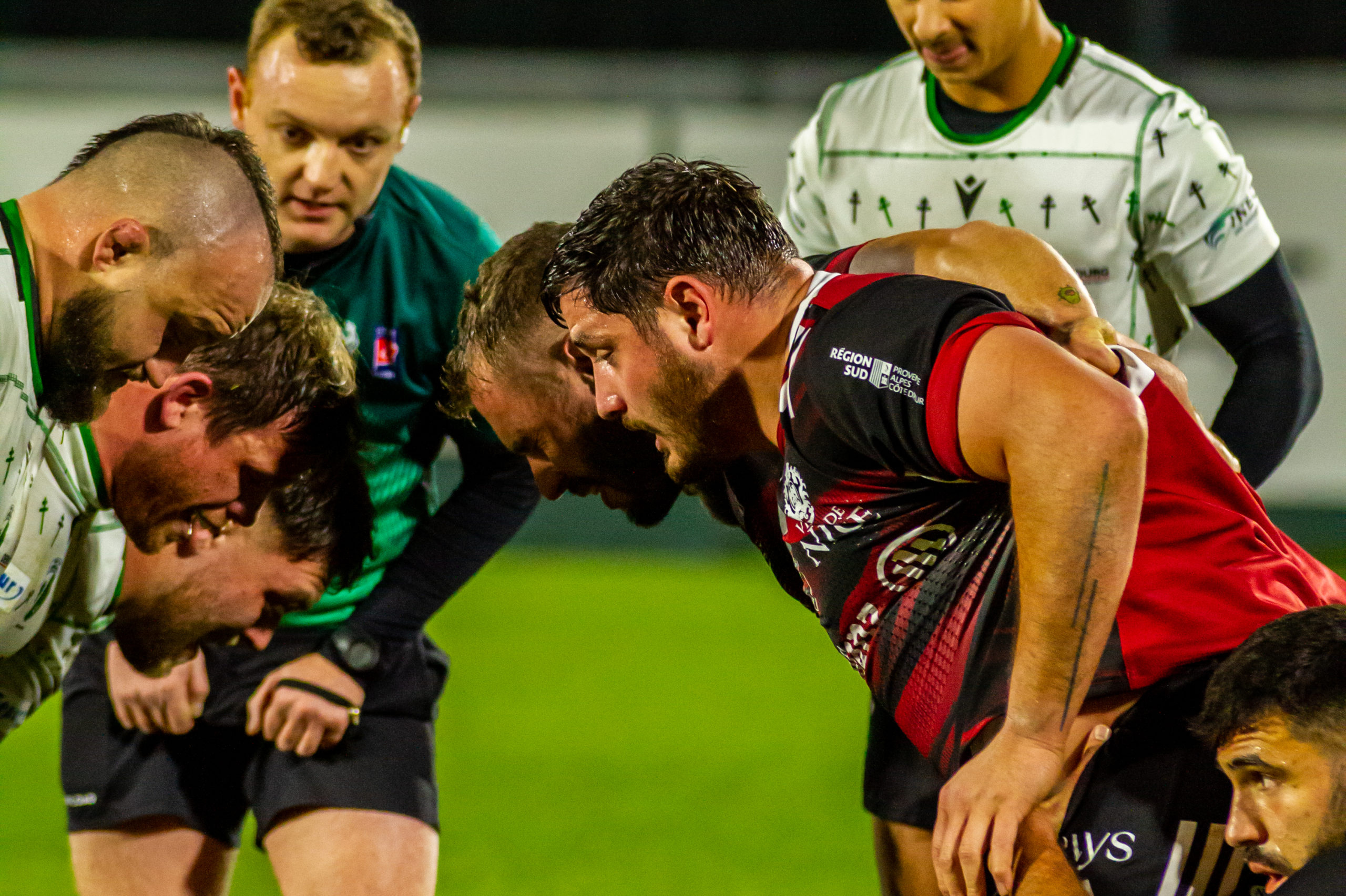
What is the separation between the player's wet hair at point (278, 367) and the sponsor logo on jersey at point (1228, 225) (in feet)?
5.55

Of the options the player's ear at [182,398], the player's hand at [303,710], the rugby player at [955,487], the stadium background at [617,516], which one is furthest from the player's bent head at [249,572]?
the stadium background at [617,516]

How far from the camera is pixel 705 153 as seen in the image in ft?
28.6

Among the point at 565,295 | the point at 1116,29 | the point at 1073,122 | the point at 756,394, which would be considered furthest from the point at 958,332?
the point at 1116,29

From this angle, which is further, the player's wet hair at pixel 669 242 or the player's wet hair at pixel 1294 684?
the player's wet hair at pixel 669 242

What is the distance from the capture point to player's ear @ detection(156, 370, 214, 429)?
251 cm

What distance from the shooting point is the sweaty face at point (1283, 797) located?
5.49 feet

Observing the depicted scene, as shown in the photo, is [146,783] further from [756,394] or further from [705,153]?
[705,153]

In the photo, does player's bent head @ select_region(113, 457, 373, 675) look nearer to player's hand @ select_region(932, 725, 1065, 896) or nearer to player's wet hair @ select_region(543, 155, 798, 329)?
player's wet hair @ select_region(543, 155, 798, 329)

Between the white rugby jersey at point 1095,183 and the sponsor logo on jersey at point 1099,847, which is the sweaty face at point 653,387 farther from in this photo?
the white rugby jersey at point 1095,183

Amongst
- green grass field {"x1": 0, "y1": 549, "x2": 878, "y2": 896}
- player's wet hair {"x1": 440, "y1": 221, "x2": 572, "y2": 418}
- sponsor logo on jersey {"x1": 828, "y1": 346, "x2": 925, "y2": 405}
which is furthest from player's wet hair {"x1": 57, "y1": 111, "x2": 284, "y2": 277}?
green grass field {"x1": 0, "y1": 549, "x2": 878, "y2": 896}

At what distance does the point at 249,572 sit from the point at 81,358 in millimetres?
861

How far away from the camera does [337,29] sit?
2.71 m

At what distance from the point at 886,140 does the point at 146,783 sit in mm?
2051

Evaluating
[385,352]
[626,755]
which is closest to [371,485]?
[385,352]
